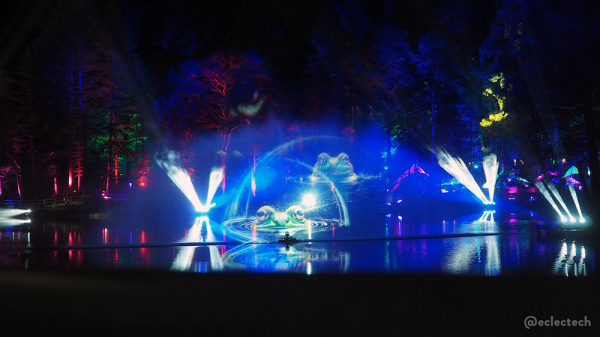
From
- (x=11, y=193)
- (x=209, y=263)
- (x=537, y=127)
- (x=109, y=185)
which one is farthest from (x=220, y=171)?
(x=209, y=263)

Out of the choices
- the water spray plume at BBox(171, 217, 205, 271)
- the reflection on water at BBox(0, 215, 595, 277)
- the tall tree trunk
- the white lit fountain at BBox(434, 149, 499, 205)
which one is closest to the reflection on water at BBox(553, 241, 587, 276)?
the reflection on water at BBox(0, 215, 595, 277)

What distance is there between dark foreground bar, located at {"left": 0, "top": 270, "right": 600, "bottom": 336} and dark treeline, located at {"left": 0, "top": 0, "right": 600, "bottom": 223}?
3395 cm

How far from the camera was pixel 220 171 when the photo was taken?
48156 millimetres

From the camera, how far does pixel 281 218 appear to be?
25859 mm

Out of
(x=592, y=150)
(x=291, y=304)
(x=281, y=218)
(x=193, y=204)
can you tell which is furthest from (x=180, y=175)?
(x=291, y=304)

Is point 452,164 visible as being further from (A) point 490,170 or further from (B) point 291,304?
(B) point 291,304

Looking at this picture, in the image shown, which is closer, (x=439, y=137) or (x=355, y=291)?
(x=355, y=291)

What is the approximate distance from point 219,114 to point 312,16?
16.4 metres

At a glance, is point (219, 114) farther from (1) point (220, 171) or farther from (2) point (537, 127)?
(2) point (537, 127)

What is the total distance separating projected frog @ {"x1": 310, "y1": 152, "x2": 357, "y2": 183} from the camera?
49.7 m

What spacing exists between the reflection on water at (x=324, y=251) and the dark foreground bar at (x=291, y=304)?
1469mm

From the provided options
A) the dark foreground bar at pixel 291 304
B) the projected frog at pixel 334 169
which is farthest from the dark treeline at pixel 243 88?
the dark foreground bar at pixel 291 304

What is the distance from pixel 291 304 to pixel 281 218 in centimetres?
1599

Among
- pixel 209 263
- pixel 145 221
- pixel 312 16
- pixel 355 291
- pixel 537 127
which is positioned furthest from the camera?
pixel 312 16
